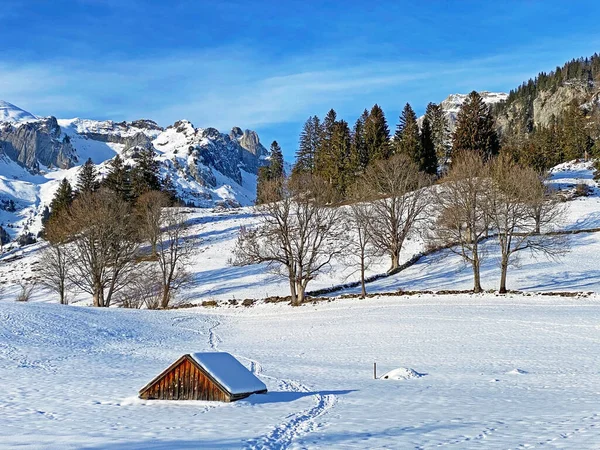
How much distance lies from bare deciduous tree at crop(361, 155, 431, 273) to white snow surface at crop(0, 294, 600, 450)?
10861 millimetres

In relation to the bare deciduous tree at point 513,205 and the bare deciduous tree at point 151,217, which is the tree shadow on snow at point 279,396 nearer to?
the bare deciduous tree at point 513,205

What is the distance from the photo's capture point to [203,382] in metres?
17.8

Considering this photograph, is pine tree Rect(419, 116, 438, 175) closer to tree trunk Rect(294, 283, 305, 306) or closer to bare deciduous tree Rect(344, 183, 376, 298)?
bare deciduous tree Rect(344, 183, 376, 298)

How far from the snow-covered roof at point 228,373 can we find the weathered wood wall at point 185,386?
22 centimetres

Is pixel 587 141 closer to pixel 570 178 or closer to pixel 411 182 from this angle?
pixel 570 178

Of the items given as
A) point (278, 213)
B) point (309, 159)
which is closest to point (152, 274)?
point (278, 213)

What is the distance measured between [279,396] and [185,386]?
3044mm

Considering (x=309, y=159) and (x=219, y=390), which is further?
(x=309, y=159)

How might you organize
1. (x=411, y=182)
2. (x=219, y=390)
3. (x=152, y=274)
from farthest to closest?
(x=411, y=182) < (x=152, y=274) < (x=219, y=390)

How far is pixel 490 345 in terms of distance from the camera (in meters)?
28.2

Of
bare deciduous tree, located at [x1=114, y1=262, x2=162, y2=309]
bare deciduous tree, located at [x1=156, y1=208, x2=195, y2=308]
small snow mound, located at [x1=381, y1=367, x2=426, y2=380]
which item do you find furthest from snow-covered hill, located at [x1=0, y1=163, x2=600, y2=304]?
small snow mound, located at [x1=381, y1=367, x2=426, y2=380]

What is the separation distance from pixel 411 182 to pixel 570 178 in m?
30.8

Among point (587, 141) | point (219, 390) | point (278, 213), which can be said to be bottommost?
point (219, 390)

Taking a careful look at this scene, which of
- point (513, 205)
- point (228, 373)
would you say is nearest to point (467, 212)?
point (513, 205)
